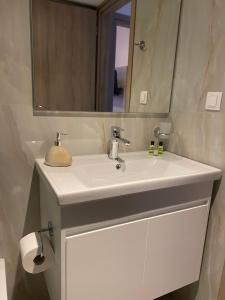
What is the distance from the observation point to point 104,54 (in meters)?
1.14

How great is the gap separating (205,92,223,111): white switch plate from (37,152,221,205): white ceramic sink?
0.28 m

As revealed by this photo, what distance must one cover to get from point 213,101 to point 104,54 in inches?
22.5

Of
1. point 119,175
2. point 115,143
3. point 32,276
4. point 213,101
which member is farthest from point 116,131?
point 32,276

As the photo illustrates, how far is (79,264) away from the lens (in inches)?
31.0

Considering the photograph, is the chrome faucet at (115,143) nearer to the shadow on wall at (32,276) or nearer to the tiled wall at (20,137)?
the tiled wall at (20,137)

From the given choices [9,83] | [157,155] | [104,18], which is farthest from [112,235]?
[104,18]

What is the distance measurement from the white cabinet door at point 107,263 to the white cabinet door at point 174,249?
52 millimetres

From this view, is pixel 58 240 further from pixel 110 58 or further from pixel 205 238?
pixel 110 58

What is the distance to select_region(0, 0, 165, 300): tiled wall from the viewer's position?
92cm

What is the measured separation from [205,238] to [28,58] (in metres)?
1.18

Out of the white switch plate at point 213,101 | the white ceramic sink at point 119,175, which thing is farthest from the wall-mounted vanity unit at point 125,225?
the white switch plate at point 213,101

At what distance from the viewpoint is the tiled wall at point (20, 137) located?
916mm

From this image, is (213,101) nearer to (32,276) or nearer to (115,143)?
(115,143)

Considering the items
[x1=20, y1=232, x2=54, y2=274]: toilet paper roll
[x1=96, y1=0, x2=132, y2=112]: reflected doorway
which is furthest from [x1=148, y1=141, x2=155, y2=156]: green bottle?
[x1=20, y1=232, x2=54, y2=274]: toilet paper roll
